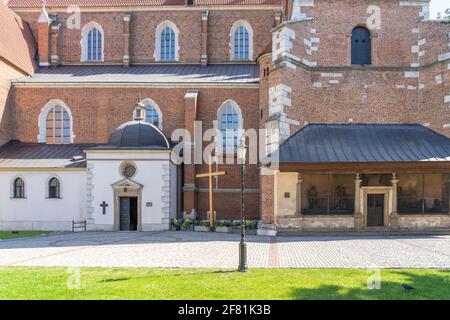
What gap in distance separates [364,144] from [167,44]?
16611 millimetres

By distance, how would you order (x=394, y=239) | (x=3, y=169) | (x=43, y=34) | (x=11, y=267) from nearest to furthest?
(x=11, y=267) → (x=394, y=239) → (x=3, y=169) → (x=43, y=34)

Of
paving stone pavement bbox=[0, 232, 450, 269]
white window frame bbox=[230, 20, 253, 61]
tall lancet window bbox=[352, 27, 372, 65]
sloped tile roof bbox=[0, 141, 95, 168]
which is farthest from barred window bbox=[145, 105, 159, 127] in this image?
tall lancet window bbox=[352, 27, 372, 65]

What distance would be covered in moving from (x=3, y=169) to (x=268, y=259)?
18108mm

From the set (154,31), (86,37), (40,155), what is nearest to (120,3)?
(154,31)

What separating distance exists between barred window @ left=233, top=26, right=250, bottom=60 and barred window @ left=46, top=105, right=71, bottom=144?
11944 mm

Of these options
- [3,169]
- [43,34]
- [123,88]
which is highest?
[43,34]

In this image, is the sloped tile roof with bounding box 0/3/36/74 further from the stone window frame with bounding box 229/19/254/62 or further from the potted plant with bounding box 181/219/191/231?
the potted plant with bounding box 181/219/191/231

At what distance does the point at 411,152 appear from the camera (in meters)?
20.7

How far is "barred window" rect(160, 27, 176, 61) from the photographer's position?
1248 inches

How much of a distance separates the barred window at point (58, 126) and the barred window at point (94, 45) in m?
5.48

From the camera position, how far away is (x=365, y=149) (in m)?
21.0
